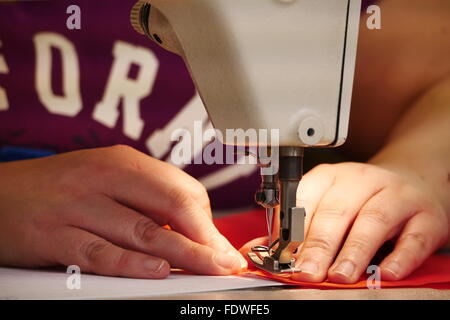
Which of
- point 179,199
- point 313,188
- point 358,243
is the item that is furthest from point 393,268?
point 179,199

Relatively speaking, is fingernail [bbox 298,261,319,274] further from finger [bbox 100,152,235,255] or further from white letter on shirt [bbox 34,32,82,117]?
white letter on shirt [bbox 34,32,82,117]

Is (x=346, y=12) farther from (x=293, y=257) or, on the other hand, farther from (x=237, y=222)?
(x=237, y=222)

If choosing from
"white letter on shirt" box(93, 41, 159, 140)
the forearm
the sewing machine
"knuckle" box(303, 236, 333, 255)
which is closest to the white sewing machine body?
the sewing machine

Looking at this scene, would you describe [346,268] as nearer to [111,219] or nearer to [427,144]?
[111,219]

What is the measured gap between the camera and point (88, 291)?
2.10 feet

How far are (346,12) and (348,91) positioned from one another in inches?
3.1

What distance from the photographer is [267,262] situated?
2.36ft

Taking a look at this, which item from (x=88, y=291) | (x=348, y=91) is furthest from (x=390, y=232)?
(x=88, y=291)

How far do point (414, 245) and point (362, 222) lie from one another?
0.23 feet

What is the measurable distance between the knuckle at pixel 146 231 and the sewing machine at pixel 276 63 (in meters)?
0.17

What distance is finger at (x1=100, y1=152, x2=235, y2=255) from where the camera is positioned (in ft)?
2.53

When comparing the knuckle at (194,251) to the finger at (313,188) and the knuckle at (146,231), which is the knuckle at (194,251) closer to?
the knuckle at (146,231)

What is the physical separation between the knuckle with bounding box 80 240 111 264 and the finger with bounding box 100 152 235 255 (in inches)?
2.9

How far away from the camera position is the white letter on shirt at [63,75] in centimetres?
122
